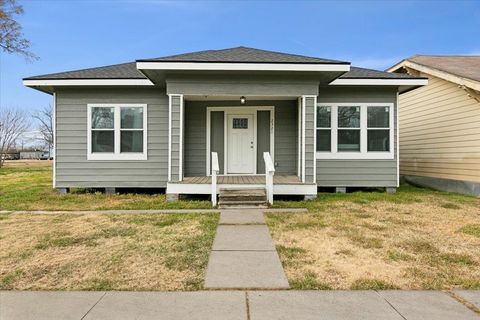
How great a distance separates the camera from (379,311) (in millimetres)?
2896

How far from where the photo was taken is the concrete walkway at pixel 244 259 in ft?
11.5

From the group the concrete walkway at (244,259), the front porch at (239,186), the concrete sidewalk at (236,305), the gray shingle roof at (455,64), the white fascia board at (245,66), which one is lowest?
the concrete sidewalk at (236,305)

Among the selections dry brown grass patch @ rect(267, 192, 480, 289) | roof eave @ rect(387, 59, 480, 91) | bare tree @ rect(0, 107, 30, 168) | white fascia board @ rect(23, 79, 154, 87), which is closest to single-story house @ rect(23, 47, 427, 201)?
white fascia board @ rect(23, 79, 154, 87)

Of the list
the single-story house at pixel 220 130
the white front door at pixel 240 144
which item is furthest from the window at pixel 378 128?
the white front door at pixel 240 144

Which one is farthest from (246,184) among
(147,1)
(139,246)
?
(147,1)

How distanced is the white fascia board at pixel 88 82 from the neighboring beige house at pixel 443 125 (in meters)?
8.85

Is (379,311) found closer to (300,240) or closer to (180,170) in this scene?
(300,240)

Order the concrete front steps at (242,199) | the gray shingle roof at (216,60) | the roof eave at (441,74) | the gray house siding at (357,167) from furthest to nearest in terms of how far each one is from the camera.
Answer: the gray house siding at (357,167) → the roof eave at (441,74) → the gray shingle roof at (216,60) → the concrete front steps at (242,199)

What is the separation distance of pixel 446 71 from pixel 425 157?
299 cm

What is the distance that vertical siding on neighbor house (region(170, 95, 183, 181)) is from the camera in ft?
26.7

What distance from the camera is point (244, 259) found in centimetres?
423

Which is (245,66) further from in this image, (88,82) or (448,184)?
(448,184)

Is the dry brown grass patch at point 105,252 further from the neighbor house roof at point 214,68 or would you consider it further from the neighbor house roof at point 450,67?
the neighbor house roof at point 450,67

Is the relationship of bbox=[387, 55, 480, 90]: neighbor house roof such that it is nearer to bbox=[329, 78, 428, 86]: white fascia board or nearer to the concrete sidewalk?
bbox=[329, 78, 428, 86]: white fascia board
